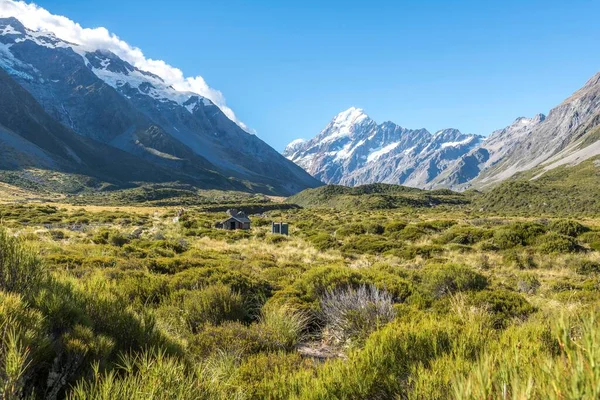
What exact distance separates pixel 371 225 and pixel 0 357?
3449cm

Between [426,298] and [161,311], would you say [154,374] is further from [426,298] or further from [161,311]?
[426,298]

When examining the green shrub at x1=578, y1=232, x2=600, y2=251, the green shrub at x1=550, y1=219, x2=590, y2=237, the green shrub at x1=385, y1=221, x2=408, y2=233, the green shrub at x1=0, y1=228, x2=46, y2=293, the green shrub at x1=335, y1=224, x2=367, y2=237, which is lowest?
the green shrub at x1=335, y1=224, x2=367, y2=237

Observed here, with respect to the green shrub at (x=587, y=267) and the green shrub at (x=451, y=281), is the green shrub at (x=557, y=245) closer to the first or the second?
the green shrub at (x=587, y=267)

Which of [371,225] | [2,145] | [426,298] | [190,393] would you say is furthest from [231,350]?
[2,145]

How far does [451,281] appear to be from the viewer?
481 inches

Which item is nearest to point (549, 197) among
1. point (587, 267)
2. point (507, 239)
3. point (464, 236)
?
point (464, 236)

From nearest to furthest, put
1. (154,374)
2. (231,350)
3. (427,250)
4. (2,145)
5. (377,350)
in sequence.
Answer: (154,374)
(377,350)
(231,350)
(427,250)
(2,145)

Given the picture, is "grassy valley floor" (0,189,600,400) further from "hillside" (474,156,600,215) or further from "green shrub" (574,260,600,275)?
"hillside" (474,156,600,215)

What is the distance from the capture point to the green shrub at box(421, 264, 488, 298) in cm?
1171

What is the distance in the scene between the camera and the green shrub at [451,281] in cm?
1171

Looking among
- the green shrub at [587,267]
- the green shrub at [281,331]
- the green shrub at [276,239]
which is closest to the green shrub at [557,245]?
the green shrub at [587,267]

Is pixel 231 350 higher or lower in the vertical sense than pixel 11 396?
lower

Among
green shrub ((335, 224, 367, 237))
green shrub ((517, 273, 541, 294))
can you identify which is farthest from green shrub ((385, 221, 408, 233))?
green shrub ((517, 273, 541, 294))

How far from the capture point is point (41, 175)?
164 meters
